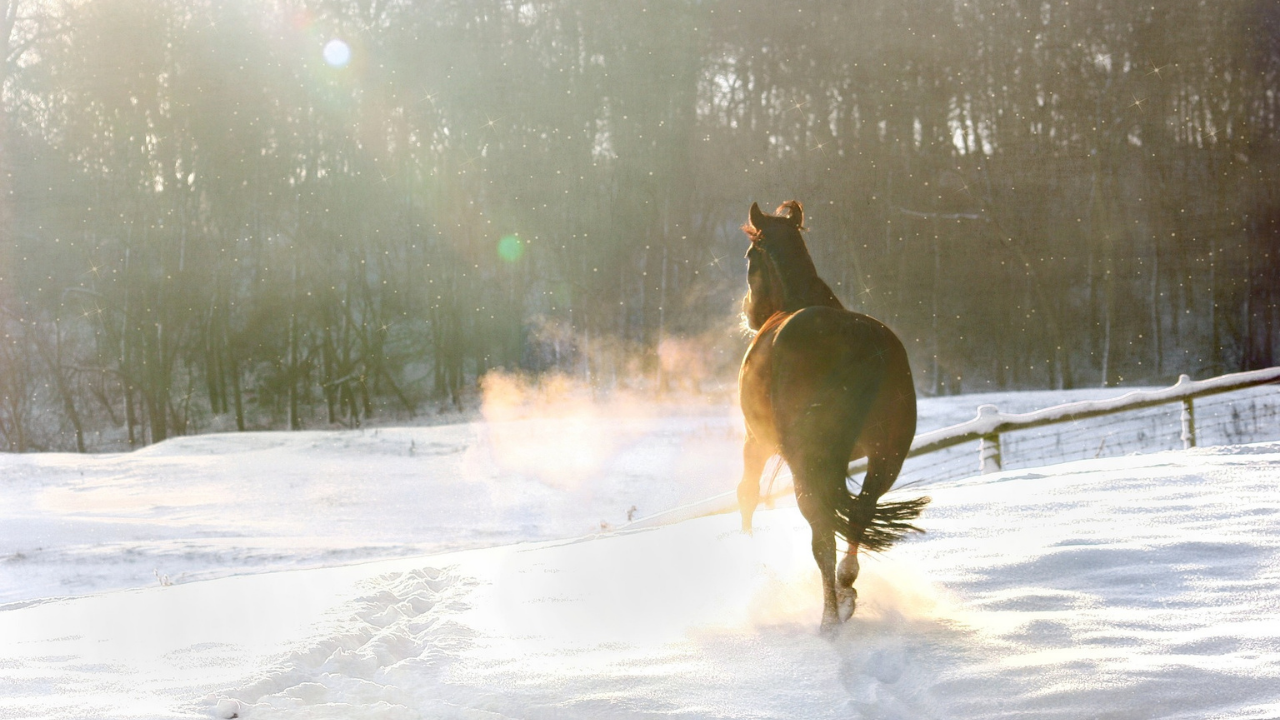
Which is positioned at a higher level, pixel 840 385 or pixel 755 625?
pixel 840 385

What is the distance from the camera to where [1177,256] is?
72.7ft

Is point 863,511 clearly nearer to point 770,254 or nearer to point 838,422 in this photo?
point 838,422

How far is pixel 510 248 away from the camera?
23203 mm

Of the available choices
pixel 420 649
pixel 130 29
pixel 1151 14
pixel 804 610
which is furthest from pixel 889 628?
pixel 130 29

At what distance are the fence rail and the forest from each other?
9468mm

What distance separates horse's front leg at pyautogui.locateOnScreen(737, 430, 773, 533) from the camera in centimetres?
522

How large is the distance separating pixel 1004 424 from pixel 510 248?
1474 cm

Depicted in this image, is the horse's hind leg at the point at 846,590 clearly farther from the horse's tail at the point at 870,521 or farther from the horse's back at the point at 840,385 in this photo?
the horse's back at the point at 840,385

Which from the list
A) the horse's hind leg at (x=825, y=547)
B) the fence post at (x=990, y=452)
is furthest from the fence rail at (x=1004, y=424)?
the horse's hind leg at (x=825, y=547)

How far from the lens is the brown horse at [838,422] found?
4.33 metres

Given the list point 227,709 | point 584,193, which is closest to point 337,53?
point 584,193

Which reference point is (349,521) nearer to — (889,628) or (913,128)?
(889,628)

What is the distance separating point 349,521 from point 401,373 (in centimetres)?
918

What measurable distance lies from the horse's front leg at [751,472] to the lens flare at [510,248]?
1823cm
